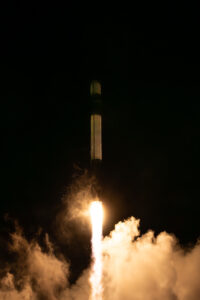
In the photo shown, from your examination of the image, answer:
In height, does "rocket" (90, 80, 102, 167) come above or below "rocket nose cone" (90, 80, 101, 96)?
Answer: below

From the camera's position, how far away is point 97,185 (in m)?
42.1

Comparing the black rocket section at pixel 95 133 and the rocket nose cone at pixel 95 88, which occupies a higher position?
the rocket nose cone at pixel 95 88

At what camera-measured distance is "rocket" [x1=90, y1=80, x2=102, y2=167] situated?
4191 cm

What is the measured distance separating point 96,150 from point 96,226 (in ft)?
28.8

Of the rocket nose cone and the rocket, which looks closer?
the rocket

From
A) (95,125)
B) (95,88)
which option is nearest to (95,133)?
(95,125)

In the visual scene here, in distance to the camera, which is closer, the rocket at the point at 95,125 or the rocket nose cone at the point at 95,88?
the rocket at the point at 95,125

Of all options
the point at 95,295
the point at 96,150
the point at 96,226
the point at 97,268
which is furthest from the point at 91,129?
the point at 95,295

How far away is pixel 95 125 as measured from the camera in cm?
4362

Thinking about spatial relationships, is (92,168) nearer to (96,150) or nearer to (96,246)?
(96,150)

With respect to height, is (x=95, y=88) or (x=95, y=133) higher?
(x=95, y=88)

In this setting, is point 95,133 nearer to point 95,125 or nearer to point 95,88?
point 95,125

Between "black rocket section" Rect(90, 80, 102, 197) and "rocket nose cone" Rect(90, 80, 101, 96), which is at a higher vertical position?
"rocket nose cone" Rect(90, 80, 101, 96)

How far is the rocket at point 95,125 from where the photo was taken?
4191 centimetres
